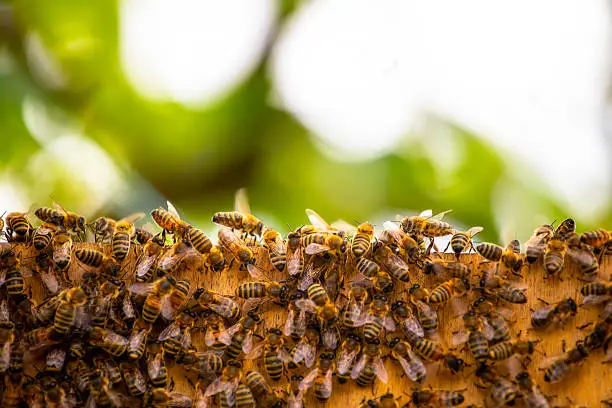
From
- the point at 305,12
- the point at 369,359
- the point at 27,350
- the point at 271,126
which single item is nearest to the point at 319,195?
the point at 271,126

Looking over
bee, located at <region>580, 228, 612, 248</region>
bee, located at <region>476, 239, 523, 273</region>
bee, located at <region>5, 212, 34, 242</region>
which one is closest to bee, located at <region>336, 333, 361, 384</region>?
bee, located at <region>476, 239, 523, 273</region>

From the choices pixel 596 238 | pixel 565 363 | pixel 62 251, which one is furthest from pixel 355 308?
pixel 62 251

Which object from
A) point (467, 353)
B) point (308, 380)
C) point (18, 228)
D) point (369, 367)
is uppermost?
point (18, 228)

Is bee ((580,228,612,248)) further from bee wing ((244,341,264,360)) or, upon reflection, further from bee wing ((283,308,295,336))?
bee wing ((244,341,264,360))

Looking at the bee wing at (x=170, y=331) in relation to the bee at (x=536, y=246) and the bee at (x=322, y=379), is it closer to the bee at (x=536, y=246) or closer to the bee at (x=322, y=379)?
the bee at (x=322, y=379)

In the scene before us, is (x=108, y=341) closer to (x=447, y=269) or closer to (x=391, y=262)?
(x=391, y=262)

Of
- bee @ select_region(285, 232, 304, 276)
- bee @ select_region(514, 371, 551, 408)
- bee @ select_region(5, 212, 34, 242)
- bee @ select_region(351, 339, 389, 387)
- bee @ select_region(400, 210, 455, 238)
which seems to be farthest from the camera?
bee @ select_region(400, 210, 455, 238)
